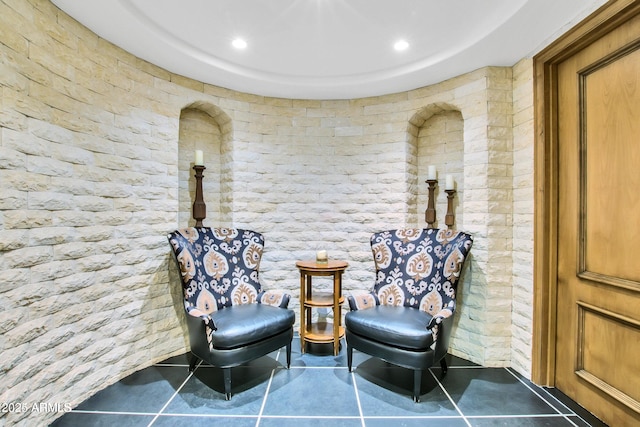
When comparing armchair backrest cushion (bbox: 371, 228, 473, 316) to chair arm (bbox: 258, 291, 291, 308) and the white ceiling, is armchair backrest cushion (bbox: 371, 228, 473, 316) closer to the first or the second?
chair arm (bbox: 258, 291, 291, 308)

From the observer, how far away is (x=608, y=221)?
168cm

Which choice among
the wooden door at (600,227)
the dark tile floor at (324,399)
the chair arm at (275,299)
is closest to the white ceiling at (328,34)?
the wooden door at (600,227)

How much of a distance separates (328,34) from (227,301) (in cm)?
212

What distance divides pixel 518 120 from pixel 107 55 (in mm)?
2948

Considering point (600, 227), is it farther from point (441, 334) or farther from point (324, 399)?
point (324, 399)

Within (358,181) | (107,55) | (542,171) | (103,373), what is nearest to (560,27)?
(542,171)

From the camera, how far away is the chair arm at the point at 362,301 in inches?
95.6

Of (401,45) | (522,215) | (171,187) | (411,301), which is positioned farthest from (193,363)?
(401,45)

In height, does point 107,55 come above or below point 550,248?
above

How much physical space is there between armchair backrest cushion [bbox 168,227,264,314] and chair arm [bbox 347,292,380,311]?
2.68 feet

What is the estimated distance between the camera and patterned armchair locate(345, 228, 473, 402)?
199 centimetres

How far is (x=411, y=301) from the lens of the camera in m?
2.49

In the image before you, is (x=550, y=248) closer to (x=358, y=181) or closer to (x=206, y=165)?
(x=358, y=181)

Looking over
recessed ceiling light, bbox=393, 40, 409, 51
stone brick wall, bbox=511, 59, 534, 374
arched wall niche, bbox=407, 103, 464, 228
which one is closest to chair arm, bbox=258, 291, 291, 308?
arched wall niche, bbox=407, 103, 464, 228
